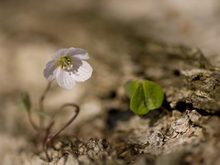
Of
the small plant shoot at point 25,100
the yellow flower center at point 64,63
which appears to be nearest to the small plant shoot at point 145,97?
the yellow flower center at point 64,63

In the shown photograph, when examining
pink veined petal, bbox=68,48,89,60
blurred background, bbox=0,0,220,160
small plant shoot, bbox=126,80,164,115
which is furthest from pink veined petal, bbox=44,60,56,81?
blurred background, bbox=0,0,220,160

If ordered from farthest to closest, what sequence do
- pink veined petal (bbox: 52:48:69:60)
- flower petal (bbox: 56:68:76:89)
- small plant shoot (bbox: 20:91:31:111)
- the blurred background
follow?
the blurred background
small plant shoot (bbox: 20:91:31:111)
flower petal (bbox: 56:68:76:89)
pink veined petal (bbox: 52:48:69:60)

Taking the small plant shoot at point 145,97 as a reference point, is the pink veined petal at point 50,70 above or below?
above

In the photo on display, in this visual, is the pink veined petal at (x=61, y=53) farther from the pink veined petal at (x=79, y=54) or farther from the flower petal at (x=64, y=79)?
the flower petal at (x=64, y=79)

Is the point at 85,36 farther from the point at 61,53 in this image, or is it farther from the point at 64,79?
the point at 61,53

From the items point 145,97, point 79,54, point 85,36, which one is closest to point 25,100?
point 79,54

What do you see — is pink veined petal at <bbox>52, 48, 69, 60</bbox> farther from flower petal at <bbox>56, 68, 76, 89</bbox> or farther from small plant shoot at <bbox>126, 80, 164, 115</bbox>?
small plant shoot at <bbox>126, 80, 164, 115</bbox>

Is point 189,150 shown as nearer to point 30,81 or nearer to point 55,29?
point 30,81
